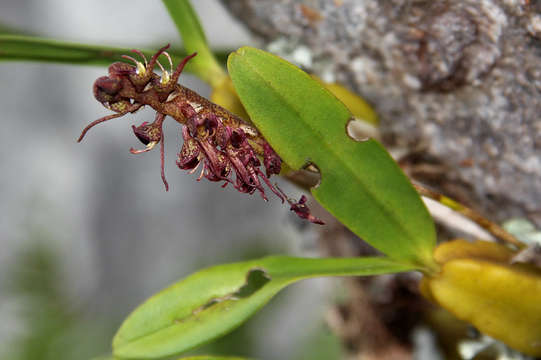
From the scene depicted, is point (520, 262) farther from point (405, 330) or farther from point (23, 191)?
point (23, 191)

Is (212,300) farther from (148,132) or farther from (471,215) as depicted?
(471,215)

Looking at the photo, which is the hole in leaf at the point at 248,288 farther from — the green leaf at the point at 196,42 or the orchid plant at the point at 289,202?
the green leaf at the point at 196,42

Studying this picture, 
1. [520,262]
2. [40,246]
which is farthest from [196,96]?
[40,246]

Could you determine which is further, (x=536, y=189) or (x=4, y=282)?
(x=4, y=282)

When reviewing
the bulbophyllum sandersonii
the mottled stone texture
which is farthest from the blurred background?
the bulbophyllum sandersonii

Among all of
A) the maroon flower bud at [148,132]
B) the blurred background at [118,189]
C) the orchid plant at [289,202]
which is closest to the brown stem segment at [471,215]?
the orchid plant at [289,202]
